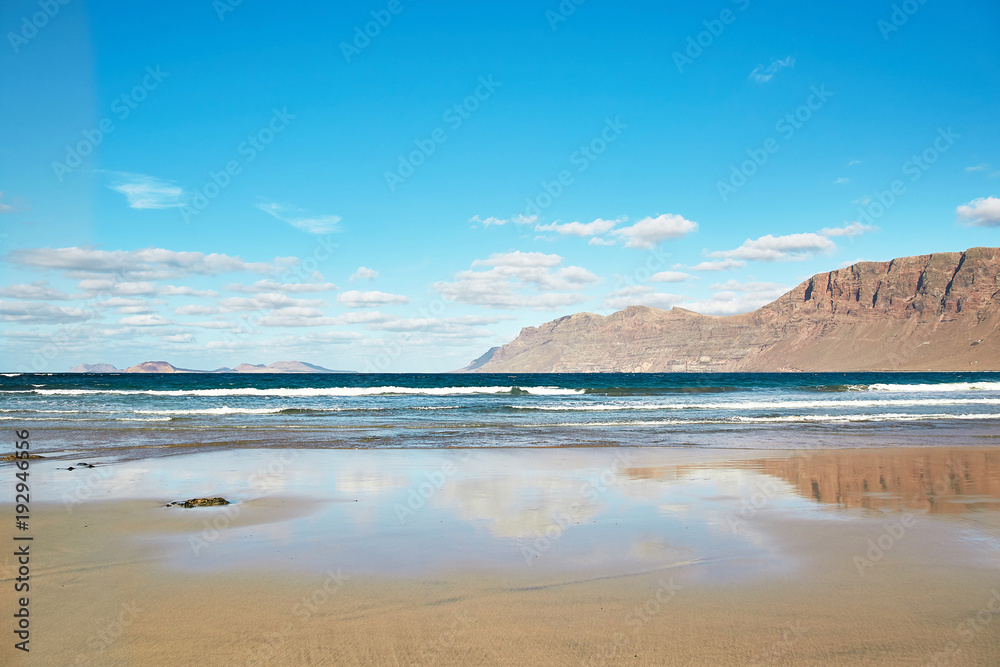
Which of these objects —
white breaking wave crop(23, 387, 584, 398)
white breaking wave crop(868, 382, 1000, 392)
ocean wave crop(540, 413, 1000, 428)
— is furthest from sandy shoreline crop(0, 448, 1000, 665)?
white breaking wave crop(868, 382, 1000, 392)

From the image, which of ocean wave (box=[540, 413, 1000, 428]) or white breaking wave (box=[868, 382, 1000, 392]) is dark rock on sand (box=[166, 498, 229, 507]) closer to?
ocean wave (box=[540, 413, 1000, 428])

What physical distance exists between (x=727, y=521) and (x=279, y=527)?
551 centimetres

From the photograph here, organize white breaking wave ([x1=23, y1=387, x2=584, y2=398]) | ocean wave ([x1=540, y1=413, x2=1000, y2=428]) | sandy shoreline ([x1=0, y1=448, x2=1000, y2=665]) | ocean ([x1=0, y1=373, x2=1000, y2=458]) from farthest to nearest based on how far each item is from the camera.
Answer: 1. white breaking wave ([x1=23, y1=387, x2=584, y2=398])
2. ocean wave ([x1=540, y1=413, x2=1000, y2=428])
3. ocean ([x1=0, y1=373, x2=1000, y2=458])
4. sandy shoreline ([x1=0, y1=448, x2=1000, y2=665])

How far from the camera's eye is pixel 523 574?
5.23 meters

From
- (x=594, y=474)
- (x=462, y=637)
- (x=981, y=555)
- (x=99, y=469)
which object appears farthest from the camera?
(x=99, y=469)

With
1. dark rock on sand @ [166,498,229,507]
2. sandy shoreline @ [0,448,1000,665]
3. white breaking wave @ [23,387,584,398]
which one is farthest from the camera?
white breaking wave @ [23,387,584,398]

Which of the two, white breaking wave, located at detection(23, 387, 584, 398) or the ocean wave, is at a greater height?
white breaking wave, located at detection(23, 387, 584, 398)

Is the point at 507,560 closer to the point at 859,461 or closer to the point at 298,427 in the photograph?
the point at 859,461

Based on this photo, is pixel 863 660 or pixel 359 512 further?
pixel 359 512

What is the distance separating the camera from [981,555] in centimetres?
583

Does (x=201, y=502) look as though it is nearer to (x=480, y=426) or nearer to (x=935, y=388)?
(x=480, y=426)

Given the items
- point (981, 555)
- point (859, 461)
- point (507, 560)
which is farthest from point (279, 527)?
point (859, 461)

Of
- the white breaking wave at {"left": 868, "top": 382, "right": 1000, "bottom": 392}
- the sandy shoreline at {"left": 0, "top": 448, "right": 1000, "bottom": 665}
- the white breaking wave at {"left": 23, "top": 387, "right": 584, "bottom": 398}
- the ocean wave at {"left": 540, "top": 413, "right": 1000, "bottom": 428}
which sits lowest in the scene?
the ocean wave at {"left": 540, "top": 413, "right": 1000, "bottom": 428}

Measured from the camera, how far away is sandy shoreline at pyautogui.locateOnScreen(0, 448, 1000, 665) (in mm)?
3934
